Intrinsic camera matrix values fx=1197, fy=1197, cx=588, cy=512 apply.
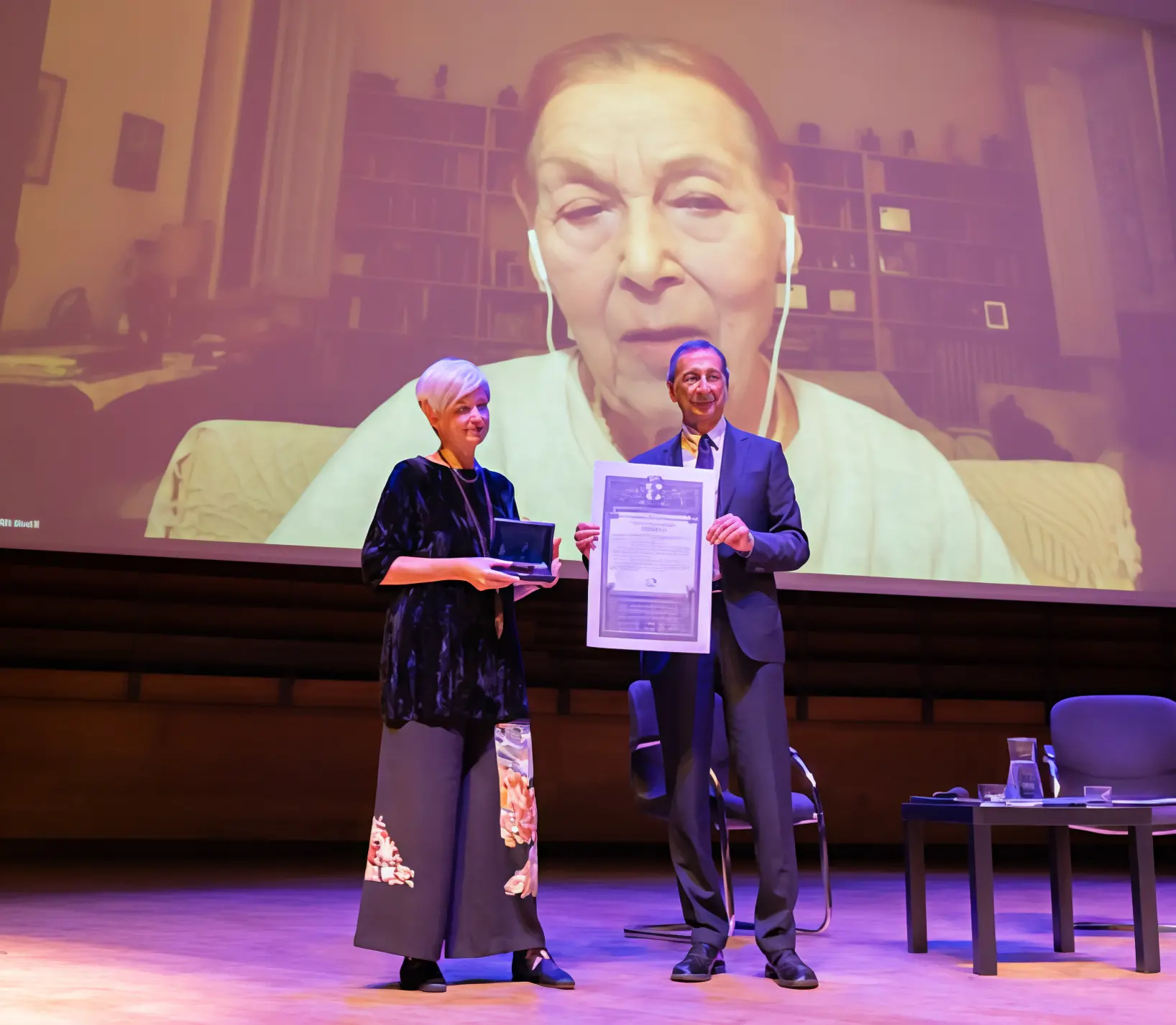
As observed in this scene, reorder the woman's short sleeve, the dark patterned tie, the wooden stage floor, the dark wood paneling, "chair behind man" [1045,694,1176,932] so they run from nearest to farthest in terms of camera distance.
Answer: the wooden stage floor
the woman's short sleeve
the dark patterned tie
"chair behind man" [1045,694,1176,932]
the dark wood paneling

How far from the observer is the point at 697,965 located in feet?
9.36

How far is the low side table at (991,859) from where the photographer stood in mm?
3143

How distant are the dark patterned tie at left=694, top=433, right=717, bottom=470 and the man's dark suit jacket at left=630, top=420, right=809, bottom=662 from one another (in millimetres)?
30

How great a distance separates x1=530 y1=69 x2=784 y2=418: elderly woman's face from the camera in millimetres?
5219

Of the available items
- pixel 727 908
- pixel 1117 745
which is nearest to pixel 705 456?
pixel 727 908

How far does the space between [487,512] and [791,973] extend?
1299 mm

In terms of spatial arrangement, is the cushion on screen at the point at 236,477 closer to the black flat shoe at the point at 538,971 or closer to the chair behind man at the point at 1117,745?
the black flat shoe at the point at 538,971

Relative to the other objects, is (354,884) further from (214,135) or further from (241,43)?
(241,43)

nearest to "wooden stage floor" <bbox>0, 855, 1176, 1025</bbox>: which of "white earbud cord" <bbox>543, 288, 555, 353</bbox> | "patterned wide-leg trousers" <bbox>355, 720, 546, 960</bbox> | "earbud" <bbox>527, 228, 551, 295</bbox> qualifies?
"patterned wide-leg trousers" <bbox>355, 720, 546, 960</bbox>

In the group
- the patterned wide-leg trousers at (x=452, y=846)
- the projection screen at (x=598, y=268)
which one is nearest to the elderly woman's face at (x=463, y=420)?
the patterned wide-leg trousers at (x=452, y=846)

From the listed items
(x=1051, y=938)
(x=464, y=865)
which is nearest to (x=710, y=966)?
(x=464, y=865)

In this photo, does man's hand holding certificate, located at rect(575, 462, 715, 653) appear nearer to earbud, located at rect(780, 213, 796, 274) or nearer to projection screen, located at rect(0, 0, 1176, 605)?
projection screen, located at rect(0, 0, 1176, 605)

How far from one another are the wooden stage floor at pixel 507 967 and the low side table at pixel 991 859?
8 cm

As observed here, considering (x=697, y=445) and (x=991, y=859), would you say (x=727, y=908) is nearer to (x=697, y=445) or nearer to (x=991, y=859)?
(x=991, y=859)
